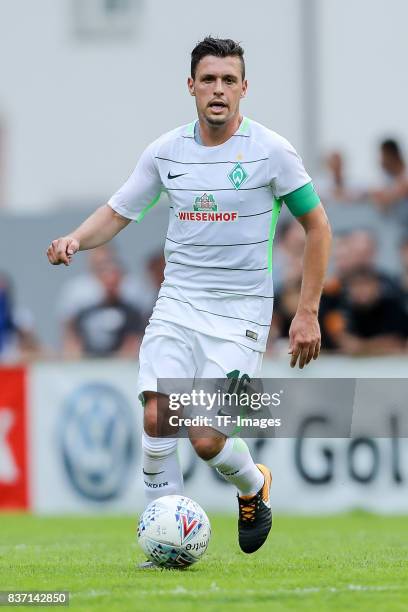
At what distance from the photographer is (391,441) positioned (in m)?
13.5

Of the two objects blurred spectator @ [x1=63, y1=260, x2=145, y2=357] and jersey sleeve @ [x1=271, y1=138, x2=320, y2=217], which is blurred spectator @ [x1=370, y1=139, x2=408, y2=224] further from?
jersey sleeve @ [x1=271, y1=138, x2=320, y2=217]

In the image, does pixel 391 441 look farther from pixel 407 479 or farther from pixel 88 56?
pixel 88 56

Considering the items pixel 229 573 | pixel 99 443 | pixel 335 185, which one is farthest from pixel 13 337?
pixel 229 573

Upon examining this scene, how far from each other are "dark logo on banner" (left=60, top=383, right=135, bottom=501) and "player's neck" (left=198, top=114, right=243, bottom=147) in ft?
20.2

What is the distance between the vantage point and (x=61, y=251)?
7.91m

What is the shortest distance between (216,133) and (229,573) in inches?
86.3

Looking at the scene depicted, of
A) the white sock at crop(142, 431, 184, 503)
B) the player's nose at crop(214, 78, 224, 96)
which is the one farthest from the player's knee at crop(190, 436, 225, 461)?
the player's nose at crop(214, 78, 224, 96)

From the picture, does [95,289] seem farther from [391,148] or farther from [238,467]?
[238,467]

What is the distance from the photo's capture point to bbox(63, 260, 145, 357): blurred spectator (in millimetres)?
14811

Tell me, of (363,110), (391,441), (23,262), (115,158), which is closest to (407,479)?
(391,441)

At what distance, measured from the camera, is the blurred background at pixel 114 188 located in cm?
1399

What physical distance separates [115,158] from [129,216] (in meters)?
16.2

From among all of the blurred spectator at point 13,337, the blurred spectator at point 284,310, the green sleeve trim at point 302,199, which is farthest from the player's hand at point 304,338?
the blurred spectator at point 13,337

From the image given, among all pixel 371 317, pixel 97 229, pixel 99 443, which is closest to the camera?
pixel 97 229
